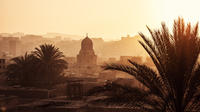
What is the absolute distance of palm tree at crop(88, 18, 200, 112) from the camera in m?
7.39

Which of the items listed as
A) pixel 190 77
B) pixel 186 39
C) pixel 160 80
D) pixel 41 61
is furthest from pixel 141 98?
pixel 41 61

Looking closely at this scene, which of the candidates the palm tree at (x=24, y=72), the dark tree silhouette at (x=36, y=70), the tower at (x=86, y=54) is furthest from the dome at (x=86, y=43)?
the palm tree at (x=24, y=72)

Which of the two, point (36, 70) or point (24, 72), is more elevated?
point (36, 70)

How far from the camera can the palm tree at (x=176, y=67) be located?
24.2 feet

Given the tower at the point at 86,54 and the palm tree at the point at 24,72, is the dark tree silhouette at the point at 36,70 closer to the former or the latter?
the palm tree at the point at 24,72

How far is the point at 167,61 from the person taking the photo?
7.52m

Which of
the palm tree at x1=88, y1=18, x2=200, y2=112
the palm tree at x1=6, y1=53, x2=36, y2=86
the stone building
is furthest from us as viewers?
the stone building

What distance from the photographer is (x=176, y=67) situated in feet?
24.3

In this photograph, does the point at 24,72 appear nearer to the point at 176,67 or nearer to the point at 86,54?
the point at 176,67

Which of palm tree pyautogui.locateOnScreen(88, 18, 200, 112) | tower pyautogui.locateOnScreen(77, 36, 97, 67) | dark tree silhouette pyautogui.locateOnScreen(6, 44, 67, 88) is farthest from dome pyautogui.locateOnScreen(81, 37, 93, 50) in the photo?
palm tree pyautogui.locateOnScreen(88, 18, 200, 112)

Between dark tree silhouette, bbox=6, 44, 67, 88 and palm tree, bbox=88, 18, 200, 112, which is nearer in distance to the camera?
palm tree, bbox=88, 18, 200, 112

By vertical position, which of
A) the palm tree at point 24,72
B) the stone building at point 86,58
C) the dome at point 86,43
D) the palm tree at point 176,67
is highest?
the dome at point 86,43

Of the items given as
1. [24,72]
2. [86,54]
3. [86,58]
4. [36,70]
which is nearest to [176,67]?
[24,72]

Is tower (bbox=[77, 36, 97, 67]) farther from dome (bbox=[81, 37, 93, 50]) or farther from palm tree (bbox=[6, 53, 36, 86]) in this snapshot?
palm tree (bbox=[6, 53, 36, 86])
